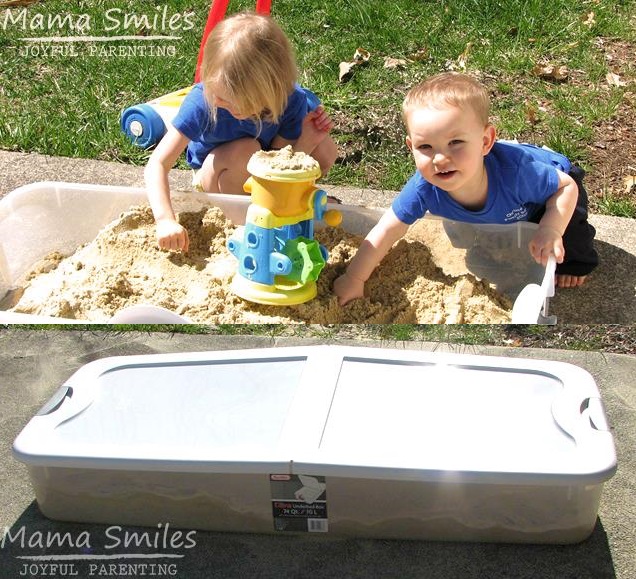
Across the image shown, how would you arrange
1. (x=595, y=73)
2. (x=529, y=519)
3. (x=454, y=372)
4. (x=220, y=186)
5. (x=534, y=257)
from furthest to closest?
(x=595, y=73) < (x=220, y=186) < (x=534, y=257) < (x=454, y=372) < (x=529, y=519)

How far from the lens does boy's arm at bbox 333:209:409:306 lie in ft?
5.53

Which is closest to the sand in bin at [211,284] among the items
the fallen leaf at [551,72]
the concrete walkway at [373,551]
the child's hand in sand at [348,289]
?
the child's hand in sand at [348,289]

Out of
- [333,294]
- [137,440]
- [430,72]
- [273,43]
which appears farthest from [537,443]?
[430,72]

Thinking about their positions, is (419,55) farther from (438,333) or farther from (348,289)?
(438,333)

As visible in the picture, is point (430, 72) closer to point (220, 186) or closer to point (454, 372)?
point (220, 186)

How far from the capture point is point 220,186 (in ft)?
6.34

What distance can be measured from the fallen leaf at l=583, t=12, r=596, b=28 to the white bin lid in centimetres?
184

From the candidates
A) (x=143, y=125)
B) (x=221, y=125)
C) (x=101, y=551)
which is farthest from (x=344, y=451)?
(x=143, y=125)

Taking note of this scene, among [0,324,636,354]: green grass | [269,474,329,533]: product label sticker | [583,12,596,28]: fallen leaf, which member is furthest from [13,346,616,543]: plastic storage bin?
[583,12,596,28]: fallen leaf

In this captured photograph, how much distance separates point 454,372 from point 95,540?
545mm

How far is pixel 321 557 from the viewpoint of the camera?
3.63 feet

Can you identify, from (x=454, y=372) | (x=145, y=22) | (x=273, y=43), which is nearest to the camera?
(x=454, y=372)

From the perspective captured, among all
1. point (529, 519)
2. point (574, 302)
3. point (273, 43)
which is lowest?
point (574, 302)

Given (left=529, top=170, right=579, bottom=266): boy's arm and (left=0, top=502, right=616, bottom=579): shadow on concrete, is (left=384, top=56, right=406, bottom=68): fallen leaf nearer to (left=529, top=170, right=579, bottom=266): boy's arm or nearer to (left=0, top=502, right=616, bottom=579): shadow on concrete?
(left=529, top=170, right=579, bottom=266): boy's arm
